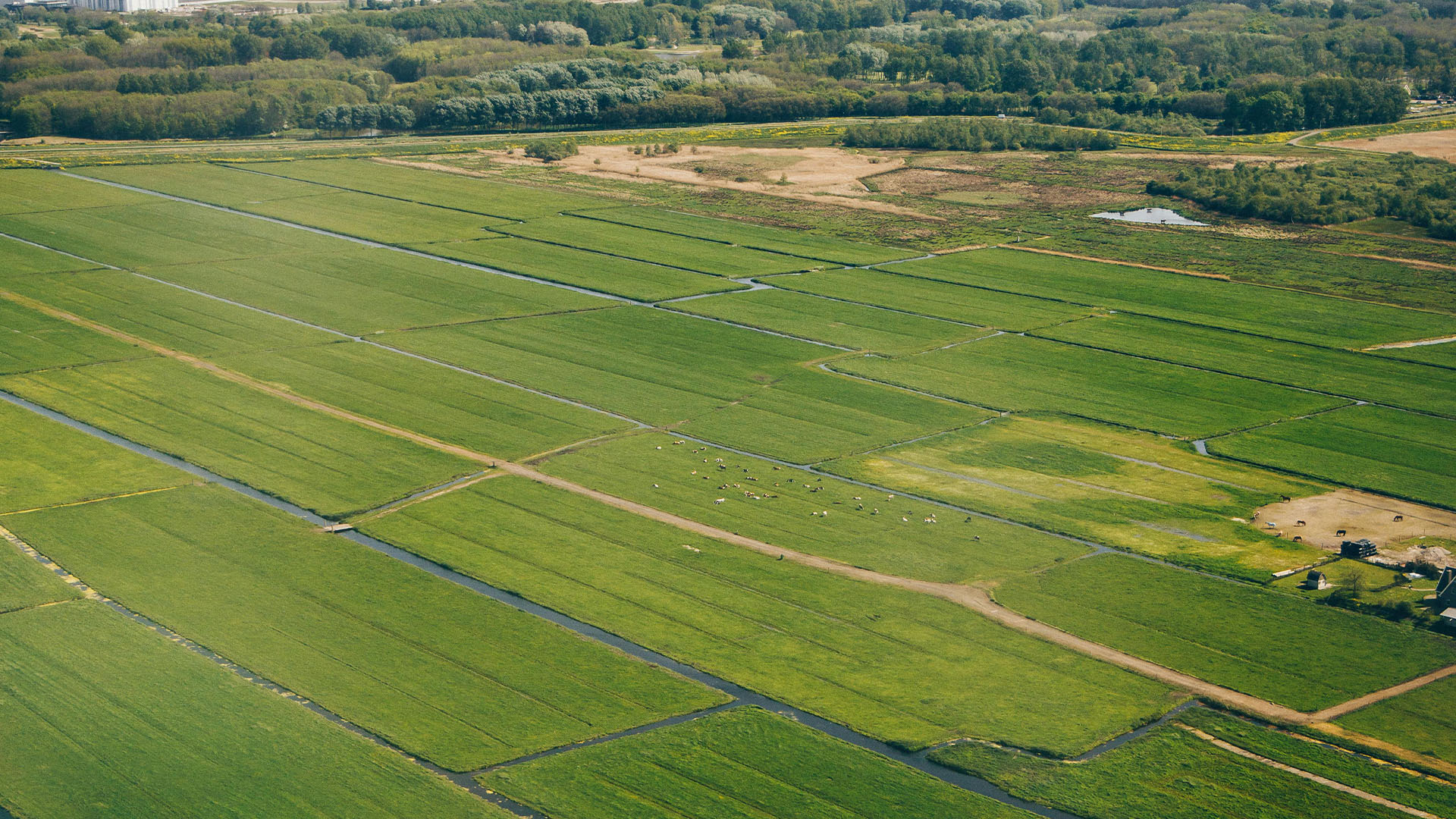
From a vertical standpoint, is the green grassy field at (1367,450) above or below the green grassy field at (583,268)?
below

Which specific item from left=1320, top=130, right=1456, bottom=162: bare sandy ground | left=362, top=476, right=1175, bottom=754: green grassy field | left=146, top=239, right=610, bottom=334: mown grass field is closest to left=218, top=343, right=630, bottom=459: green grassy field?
left=146, top=239, right=610, bottom=334: mown grass field

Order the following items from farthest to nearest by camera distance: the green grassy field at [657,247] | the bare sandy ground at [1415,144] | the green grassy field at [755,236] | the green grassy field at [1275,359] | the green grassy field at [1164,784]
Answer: the bare sandy ground at [1415,144], the green grassy field at [755,236], the green grassy field at [657,247], the green grassy field at [1275,359], the green grassy field at [1164,784]

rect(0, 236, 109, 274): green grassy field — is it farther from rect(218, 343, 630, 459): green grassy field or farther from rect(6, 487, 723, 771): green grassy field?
rect(6, 487, 723, 771): green grassy field

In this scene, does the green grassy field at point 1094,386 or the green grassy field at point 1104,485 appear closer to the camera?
the green grassy field at point 1104,485

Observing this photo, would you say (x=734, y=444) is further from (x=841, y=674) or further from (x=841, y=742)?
(x=841, y=742)

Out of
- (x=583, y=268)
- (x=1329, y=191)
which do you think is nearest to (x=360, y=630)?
(x=583, y=268)

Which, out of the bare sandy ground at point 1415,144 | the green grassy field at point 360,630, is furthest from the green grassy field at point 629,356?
the bare sandy ground at point 1415,144

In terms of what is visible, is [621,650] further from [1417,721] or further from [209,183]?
[209,183]

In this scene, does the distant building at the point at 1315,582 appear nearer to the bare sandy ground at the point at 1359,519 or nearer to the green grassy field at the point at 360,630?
the bare sandy ground at the point at 1359,519
